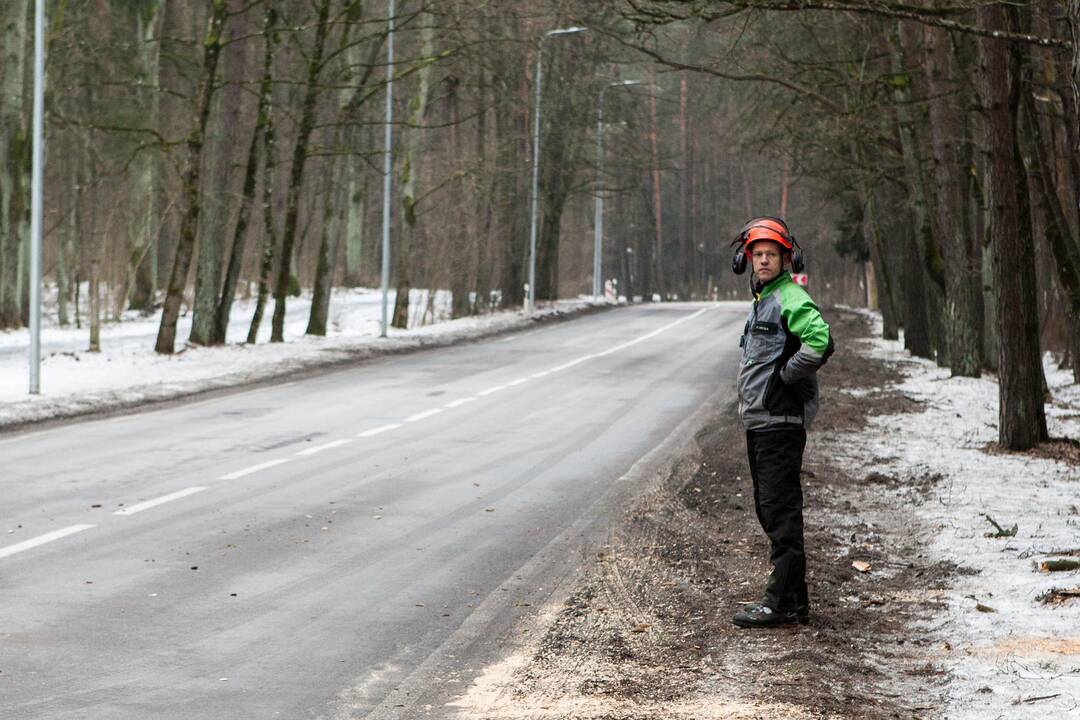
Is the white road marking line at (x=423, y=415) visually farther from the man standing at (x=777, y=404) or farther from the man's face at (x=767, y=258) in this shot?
the man's face at (x=767, y=258)

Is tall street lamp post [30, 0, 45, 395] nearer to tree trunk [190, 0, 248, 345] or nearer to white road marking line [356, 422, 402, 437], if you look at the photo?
white road marking line [356, 422, 402, 437]

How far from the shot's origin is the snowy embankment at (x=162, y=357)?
19188mm

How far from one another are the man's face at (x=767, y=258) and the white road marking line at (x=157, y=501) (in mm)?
5450

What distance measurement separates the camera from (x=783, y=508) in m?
7.13

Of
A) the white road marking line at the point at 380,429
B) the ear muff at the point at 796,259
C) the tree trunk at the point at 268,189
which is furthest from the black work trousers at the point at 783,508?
the tree trunk at the point at 268,189

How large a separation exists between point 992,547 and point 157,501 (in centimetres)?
601

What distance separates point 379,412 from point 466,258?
23799 millimetres

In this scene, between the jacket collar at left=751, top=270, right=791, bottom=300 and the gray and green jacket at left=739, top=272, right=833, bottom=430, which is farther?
the jacket collar at left=751, top=270, right=791, bottom=300

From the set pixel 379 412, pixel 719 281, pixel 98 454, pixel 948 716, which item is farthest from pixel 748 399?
pixel 719 281

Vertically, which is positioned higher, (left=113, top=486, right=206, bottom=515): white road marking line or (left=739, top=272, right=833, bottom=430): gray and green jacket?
(left=739, top=272, right=833, bottom=430): gray and green jacket

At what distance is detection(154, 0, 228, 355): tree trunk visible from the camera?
26344 millimetres

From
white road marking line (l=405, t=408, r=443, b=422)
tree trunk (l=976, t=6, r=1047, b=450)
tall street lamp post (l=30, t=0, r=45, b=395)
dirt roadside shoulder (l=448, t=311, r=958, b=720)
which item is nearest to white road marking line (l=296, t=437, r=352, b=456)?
white road marking line (l=405, t=408, r=443, b=422)

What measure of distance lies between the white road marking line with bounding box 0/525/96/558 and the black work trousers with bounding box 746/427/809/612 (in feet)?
15.2

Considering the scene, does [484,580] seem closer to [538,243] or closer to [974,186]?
[974,186]
